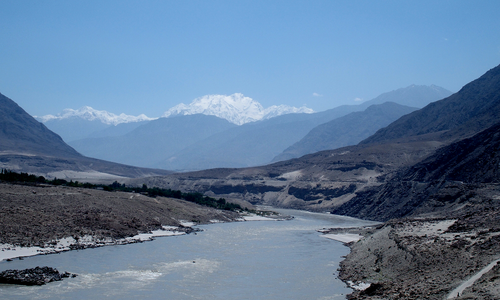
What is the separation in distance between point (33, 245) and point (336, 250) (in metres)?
29.5

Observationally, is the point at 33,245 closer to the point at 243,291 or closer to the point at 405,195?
the point at 243,291

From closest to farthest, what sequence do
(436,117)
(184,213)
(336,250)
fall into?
(336,250)
(184,213)
(436,117)

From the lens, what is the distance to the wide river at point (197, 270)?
94.2 feet

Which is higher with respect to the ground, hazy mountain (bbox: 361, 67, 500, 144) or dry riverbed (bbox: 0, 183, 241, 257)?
hazy mountain (bbox: 361, 67, 500, 144)

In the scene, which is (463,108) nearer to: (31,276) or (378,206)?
(378,206)

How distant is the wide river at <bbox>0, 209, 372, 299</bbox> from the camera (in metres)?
28.7

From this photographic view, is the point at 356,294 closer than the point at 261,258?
Yes

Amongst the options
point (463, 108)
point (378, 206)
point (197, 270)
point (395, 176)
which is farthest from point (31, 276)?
point (463, 108)

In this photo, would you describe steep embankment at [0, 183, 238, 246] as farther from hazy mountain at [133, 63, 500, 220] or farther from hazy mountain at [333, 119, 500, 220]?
hazy mountain at [133, 63, 500, 220]

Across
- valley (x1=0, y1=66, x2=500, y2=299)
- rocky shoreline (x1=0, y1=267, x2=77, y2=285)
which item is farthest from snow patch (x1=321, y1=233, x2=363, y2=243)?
rocky shoreline (x1=0, y1=267, x2=77, y2=285)

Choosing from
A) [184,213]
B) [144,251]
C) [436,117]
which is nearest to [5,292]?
[144,251]

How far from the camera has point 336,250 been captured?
4697 cm

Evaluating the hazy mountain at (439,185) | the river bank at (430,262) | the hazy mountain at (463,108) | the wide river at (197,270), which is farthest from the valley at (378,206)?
the wide river at (197,270)

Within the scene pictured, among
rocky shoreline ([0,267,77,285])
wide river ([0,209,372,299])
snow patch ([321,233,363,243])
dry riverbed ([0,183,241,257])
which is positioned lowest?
snow patch ([321,233,363,243])
